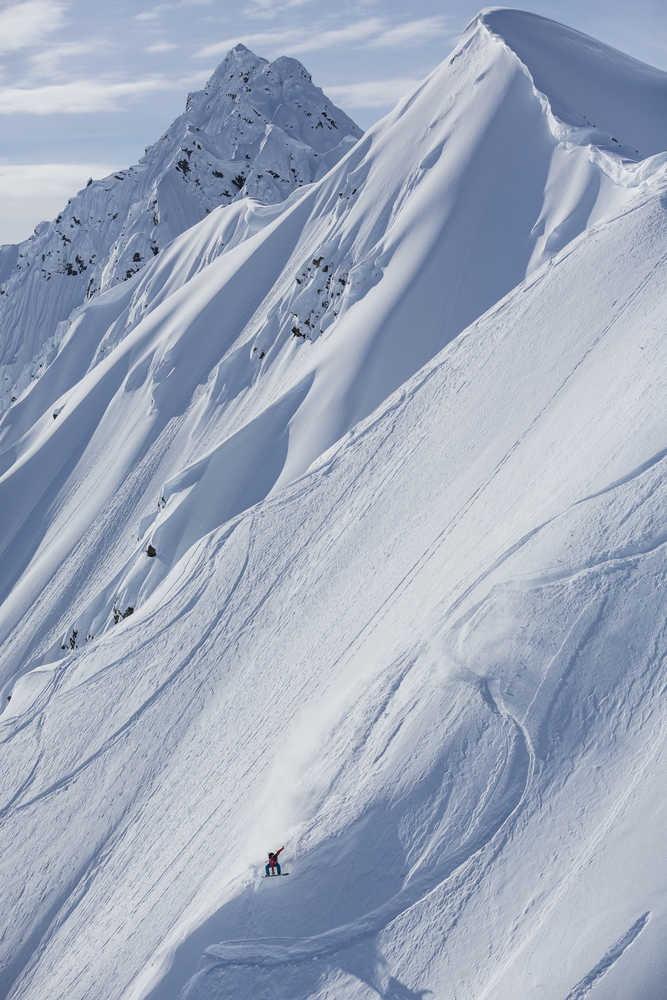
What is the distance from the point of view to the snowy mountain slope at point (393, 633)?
9.97 metres

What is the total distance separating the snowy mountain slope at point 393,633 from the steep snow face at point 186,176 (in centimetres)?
4731

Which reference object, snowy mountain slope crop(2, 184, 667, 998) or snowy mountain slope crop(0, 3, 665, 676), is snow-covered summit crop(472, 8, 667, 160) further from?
snowy mountain slope crop(2, 184, 667, 998)

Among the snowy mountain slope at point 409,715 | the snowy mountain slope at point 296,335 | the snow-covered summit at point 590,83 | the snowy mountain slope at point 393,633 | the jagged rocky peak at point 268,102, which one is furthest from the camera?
the jagged rocky peak at point 268,102

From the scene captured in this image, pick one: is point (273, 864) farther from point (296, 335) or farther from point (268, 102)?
point (268, 102)

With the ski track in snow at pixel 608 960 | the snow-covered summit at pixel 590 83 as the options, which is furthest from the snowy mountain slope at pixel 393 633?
the snow-covered summit at pixel 590 83

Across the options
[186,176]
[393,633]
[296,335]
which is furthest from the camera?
[186,176]

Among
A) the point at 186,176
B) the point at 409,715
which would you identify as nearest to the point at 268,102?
the point at 186,176

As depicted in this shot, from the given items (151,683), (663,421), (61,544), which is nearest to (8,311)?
(61,544)

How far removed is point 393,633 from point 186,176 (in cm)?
7194

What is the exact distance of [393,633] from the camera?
47.0 feet

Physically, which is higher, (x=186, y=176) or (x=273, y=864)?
(x=186, y=176)

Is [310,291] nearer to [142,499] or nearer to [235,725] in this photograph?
[142,499]

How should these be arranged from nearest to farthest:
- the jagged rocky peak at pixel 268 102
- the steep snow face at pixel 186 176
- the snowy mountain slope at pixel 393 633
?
the snowy mountain slope at pixel 393 633 → the steep snow face at pixel 186 176 → the jagged rocky peak at pixel 268 102

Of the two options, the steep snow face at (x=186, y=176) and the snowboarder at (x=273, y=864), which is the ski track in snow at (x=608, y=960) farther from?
the steep snow face at (x=186, y=176)
